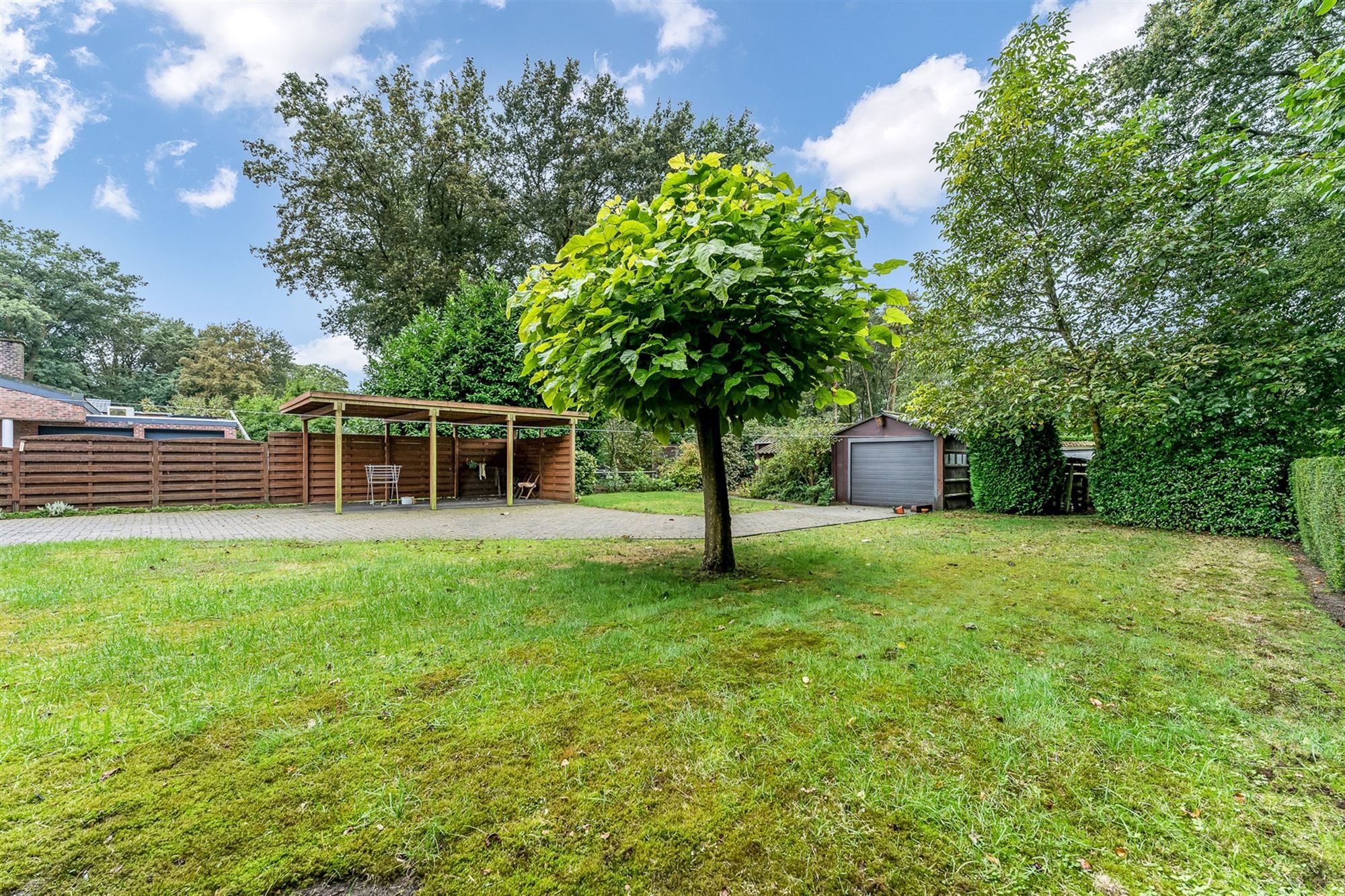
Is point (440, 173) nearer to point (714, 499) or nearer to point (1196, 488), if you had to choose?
point (714, 499)

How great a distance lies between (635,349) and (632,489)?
12.5 meters

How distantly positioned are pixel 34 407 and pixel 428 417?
53.4ft

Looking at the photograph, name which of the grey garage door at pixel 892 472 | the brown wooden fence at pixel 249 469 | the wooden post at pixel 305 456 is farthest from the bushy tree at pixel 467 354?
the grey garage door at pixel 892 472

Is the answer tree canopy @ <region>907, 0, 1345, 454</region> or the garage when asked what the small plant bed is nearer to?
the garage

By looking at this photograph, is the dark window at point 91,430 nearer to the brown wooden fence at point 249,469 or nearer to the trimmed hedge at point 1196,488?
the brown wooden fence at point 249,469

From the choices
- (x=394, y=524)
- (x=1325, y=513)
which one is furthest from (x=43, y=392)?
(x=1325, y=513)

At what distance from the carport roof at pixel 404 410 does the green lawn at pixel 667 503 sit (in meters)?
2.22

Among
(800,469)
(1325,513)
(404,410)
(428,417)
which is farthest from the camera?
(800,469)

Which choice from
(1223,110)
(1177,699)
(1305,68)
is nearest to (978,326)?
(1223,110)

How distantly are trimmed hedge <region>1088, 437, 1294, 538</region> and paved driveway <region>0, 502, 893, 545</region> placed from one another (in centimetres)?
379

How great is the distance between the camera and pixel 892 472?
12758 millimetres

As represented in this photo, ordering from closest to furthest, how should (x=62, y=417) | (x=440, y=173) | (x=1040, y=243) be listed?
(x=1040, y=243) → (x=62, y=417) → (x=440, y=173)

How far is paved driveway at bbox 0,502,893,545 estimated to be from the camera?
7000 mm

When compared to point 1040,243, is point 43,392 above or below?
below
